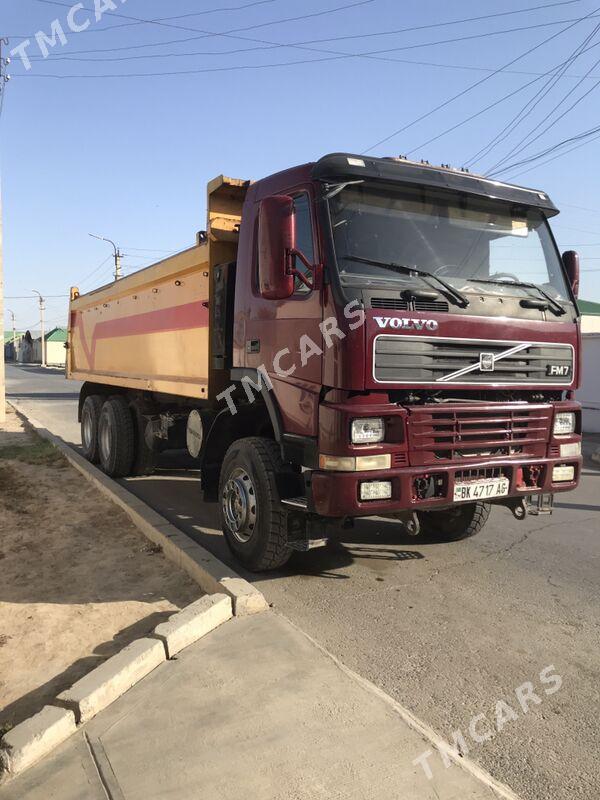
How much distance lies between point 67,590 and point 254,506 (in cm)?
145

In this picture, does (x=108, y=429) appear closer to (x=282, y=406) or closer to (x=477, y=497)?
(x=282, y=406)

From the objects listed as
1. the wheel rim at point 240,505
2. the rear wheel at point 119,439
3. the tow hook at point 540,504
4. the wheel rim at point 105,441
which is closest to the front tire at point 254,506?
the wheel rim at point 240,505

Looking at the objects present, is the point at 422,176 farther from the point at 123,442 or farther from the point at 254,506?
Answer: the point at 123,442

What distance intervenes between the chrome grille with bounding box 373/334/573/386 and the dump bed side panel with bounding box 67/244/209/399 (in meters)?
2.14

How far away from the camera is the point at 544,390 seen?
4445 mm

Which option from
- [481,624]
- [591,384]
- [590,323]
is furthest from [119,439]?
[590,323]

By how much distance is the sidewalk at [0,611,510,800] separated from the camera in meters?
2.30

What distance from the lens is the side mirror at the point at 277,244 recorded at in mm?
3795

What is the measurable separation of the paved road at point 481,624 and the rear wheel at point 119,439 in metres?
1.92

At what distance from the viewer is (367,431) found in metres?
3.79

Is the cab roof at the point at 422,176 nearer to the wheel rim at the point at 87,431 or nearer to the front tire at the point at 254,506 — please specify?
the front tire at the point at 254,506

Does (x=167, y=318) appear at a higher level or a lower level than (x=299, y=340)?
higher

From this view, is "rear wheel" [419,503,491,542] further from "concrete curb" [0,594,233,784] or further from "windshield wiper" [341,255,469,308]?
"concrete curb" [0,594,233,784]

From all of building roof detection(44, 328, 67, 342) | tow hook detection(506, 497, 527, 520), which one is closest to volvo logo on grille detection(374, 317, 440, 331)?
tow hook detection(506, 497, 527, 520)
